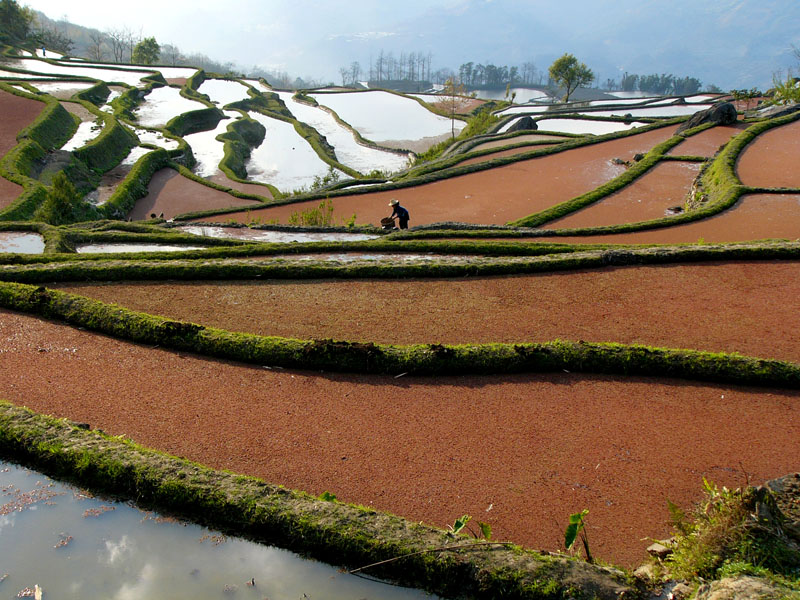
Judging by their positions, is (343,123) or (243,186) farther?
(343,123)

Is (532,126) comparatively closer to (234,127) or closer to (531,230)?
(234,127)

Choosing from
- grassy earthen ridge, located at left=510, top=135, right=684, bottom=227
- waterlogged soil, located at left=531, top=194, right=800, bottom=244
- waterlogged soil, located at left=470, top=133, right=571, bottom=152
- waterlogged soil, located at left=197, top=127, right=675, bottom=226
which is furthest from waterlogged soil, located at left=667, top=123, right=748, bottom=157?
waterlogged soil, located at left=531, top=194, right=800, bottom=244

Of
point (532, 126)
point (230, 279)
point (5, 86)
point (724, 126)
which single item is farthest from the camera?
point (532, 126)

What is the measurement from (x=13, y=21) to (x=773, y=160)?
233 ft

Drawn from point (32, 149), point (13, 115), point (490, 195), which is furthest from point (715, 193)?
point (13, 115)

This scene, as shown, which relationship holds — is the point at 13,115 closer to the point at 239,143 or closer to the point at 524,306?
the point at 239,143

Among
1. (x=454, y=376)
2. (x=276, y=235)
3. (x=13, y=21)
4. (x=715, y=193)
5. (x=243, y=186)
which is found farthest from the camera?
(x=13, y=21)

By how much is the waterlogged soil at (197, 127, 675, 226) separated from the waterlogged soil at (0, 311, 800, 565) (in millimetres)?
12294

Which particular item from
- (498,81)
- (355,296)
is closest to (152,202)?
(355,296)

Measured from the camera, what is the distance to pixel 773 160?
70.1ft

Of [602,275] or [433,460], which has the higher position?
[602,275]

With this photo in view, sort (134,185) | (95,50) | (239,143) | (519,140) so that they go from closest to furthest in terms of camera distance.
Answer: (134,185), (519,140), (239,143), (95,50)

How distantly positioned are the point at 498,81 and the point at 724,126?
149m

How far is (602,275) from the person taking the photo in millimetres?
10758
